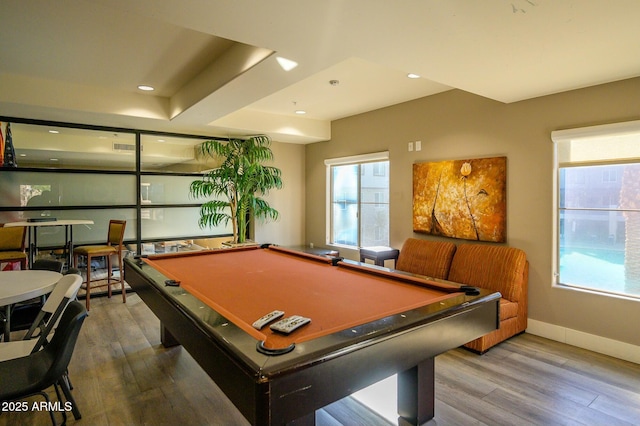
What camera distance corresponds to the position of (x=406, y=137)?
15.5 feet

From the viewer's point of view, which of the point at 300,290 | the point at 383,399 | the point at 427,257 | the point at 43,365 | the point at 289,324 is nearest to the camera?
the point at 289,324

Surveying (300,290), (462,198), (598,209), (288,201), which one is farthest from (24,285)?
(598,209)

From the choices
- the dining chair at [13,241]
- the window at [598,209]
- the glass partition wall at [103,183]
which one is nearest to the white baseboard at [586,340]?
the window at [598,209]

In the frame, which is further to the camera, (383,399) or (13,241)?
(13,241)

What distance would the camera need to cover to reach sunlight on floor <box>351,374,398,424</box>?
88.2 inches

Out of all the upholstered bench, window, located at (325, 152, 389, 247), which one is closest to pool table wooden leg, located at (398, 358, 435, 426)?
the upholstered bench

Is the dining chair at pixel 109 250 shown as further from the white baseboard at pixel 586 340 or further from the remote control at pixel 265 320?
the white baseboard at pixel 586 340

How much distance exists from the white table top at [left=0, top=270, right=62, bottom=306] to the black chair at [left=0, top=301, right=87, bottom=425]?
0.40m

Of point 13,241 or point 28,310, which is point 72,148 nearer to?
point 13,241

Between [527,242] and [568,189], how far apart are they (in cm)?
63

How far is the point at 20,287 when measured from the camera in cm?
225

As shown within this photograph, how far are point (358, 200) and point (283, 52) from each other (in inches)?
137

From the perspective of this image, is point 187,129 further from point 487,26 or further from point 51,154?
point 487,26

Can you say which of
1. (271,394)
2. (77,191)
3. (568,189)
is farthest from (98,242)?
(568,189)
